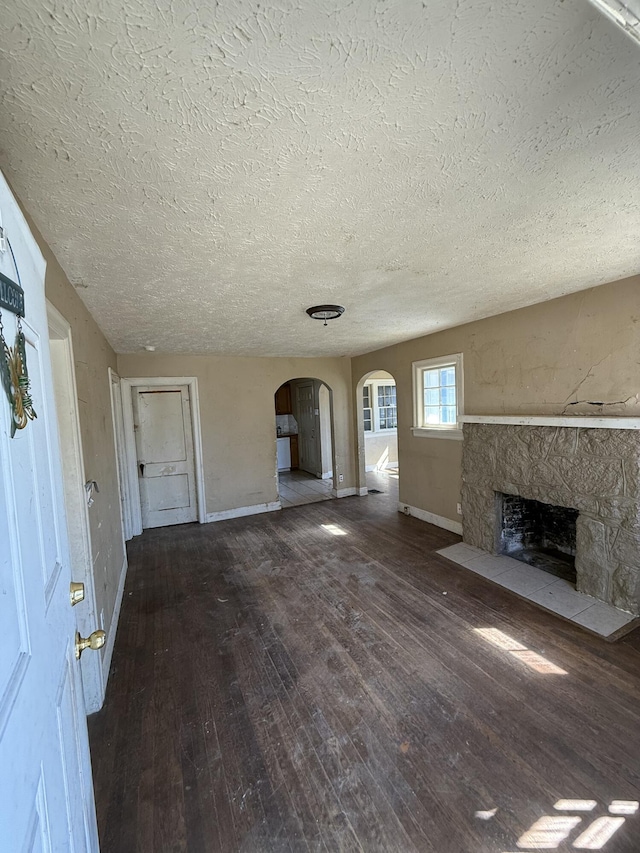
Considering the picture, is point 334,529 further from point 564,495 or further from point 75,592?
point 75,592

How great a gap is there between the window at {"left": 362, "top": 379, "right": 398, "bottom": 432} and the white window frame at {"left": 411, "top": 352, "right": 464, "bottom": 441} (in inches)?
118

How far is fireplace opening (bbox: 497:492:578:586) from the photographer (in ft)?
11.2

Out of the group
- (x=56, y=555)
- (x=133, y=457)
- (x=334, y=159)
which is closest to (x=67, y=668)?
(x=56, y=555)

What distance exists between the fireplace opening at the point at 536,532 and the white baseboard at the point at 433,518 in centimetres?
61

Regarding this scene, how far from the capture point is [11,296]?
0.65 metres

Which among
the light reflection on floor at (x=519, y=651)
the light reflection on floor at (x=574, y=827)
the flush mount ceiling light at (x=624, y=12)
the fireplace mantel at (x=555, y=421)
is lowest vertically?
the light reflection on floor at (x=574, y=827)

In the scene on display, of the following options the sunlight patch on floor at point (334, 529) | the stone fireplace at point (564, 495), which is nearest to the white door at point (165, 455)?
the sunlight patch on floor at point (334, 529)

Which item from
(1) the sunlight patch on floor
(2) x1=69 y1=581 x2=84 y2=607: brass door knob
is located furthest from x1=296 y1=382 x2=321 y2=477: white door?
(2) x1=69 y1=581 x2=84 y2=607: brass door knob

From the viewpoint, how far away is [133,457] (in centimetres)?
455

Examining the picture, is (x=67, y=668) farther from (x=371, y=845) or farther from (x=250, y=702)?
(x=250, y=702)

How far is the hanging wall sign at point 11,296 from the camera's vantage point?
0.60 metres

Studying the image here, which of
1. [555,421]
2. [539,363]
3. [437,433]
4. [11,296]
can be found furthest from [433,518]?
[11,296]

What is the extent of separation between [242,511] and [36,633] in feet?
15.5

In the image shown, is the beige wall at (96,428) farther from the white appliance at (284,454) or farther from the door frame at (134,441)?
the white appliance at (284,454)
